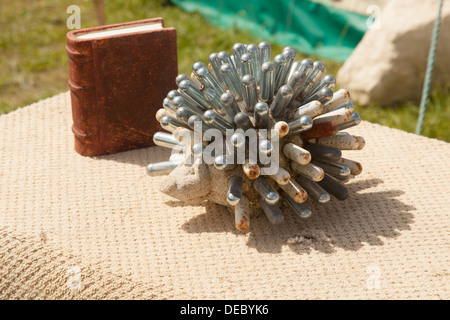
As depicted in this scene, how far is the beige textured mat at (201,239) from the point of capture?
801 millimetres

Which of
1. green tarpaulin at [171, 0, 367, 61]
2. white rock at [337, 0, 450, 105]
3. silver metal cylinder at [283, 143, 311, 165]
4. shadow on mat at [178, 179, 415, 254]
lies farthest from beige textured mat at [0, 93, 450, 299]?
green tarpaulin at [171, 0, 367, 61]

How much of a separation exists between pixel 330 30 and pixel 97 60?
1.17m

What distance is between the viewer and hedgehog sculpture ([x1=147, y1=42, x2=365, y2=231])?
2.78ft

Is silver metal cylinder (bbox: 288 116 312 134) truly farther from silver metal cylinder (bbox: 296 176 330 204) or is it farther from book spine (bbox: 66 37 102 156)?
book spine (bbox: 66 37 102 156)

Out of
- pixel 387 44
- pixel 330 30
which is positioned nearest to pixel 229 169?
pixel 387 44

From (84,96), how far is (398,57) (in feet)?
3.22

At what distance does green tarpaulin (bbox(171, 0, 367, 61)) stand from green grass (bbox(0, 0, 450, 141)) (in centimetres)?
5

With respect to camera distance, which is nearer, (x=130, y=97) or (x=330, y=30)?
(x=130, y=97)

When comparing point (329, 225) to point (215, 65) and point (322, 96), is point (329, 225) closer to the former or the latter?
point (322, 96)

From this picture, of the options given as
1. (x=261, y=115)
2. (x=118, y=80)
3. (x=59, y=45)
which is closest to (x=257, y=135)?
(x=261, y=115)

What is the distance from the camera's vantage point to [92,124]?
42.6 inches

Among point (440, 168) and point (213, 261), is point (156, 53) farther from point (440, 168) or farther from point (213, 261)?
point (440, 168)

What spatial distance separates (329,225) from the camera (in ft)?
3.00

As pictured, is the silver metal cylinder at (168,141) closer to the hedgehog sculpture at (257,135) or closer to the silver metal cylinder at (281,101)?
the hedgehog sculpture at (257,135)
